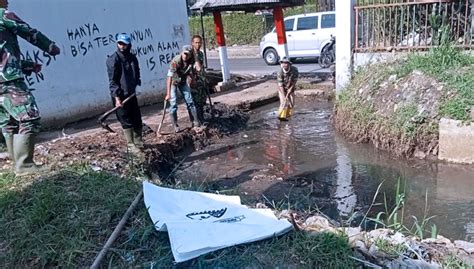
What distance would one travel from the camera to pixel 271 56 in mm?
18672

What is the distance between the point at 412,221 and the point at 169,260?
3.00 metres

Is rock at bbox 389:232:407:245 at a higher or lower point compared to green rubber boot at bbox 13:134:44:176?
lower

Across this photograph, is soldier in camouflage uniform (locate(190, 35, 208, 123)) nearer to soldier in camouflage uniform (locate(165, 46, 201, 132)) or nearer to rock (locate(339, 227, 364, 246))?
soldier in camouflage uniform (locate(165, 46, 201, 132))

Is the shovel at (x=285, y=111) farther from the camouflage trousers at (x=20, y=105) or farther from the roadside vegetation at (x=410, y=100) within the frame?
the camouflage trousers at (x=20, y=105)

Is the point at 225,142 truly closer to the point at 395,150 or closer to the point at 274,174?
the point at 274,174

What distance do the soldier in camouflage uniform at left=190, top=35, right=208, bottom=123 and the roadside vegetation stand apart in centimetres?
262

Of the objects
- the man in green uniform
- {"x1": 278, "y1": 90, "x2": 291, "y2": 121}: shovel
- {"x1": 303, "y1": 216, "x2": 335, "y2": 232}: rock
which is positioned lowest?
{"x1": 278, "y1": 90, "x2": 291, "y2": 121}: shovel

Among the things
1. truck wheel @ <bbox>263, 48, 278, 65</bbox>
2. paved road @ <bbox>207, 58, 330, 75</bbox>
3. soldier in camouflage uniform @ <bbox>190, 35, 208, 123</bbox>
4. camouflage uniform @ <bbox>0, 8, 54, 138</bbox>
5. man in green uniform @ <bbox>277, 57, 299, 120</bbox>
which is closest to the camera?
camouflage uniform @ <bbox>0, 8, 54, 138</bbox>

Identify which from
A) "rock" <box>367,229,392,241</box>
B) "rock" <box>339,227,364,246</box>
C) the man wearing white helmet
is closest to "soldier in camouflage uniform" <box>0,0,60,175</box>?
the man wearing white helmet

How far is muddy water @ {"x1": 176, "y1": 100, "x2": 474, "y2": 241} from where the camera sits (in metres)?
4.96

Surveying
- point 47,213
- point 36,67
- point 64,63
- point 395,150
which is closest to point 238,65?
point 64,63

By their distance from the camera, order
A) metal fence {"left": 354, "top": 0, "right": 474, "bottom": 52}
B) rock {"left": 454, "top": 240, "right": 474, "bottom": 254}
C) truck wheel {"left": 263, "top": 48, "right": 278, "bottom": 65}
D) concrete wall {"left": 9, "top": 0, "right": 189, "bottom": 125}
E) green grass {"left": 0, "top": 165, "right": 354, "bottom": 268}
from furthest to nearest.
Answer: truck wheel {"left": 263, "top": 48, "right": 278, "bottom": 65} < concrete wall {"left": 9, "top": 0, "right": 189, "bottom": 125} < metal fence {"left": 354, "top": 0, "right": 474, "bottom": 52} < rock {"left": 454, "top": 240, "right": 474, "bottom": 254} < green grass {"left": 0, "top": 165, "right": 354, "bottom": 268}

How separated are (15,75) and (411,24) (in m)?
7.22

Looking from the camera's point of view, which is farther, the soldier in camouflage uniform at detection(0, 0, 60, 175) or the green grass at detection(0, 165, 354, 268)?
the soldier in camouflage uniform at detection(0, 0, 60, 175)
